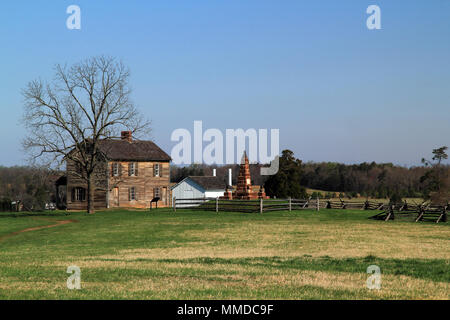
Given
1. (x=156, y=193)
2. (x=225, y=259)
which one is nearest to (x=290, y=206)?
(x=156, y=193)

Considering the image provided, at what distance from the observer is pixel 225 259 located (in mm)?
20438

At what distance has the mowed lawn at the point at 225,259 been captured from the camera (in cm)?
1248

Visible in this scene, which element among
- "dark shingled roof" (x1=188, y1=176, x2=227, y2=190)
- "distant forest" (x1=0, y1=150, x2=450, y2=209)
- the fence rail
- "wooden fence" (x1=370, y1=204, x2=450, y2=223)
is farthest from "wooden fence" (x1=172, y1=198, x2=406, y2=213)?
"dark shingled roof" (x1=188, y1=176, x2=227, y2=190)

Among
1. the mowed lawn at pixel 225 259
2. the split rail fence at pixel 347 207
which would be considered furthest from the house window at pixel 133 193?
the mowed lawn at pixel 225 259

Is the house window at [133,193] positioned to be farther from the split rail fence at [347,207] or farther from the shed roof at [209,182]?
the shed roof at [209,182]

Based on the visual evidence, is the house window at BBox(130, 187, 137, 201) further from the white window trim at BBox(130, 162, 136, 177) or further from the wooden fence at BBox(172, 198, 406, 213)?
the wooden fence at BBox(172, 198, 406, 213)

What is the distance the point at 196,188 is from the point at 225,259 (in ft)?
240

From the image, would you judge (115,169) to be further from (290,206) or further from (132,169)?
(290,206)

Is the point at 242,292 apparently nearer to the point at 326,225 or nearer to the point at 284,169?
the point at 326,225

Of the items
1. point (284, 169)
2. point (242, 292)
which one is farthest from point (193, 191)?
point (242, 292)

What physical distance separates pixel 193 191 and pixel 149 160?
21.3 metres

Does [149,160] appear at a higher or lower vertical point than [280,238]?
higher
